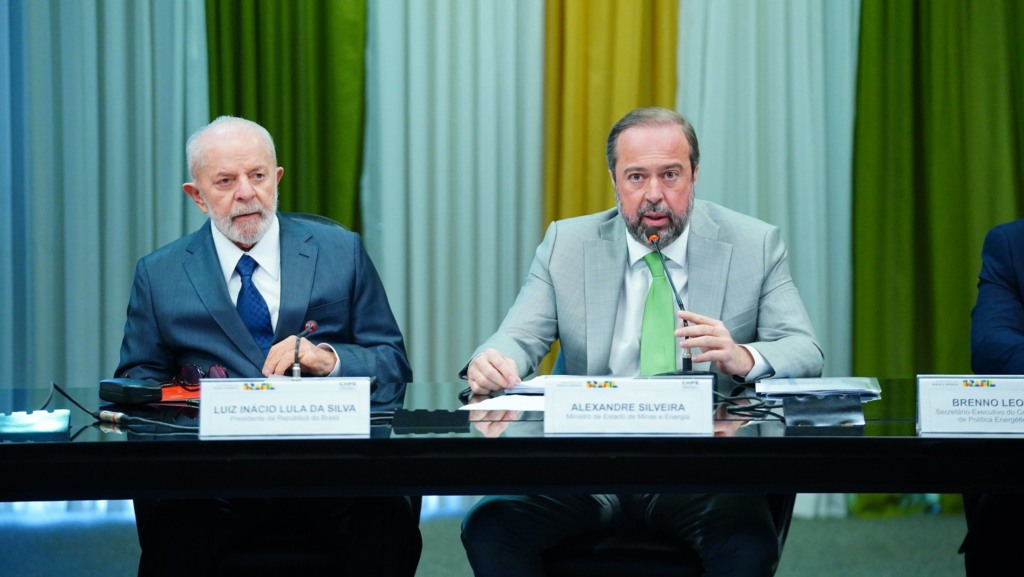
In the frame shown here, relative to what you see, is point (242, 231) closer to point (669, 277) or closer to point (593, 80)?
point (669, 277)

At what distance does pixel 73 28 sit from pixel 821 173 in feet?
9.46

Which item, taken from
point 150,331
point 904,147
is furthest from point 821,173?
point 150,331

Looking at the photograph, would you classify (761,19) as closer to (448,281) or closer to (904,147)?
(904,147)

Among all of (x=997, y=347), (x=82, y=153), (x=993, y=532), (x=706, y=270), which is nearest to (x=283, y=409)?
(x=706, y=270)

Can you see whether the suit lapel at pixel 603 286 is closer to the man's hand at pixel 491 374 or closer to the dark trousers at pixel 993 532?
the man's hand at pixel 491 374

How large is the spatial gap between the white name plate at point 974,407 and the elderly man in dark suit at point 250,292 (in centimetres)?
123

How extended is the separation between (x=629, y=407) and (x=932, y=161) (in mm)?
2946

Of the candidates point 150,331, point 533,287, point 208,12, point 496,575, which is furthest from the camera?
point 208,12

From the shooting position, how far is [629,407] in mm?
1665

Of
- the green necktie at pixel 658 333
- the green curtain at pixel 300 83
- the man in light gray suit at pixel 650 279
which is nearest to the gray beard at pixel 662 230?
the man in light gray suit at pixel 650 279

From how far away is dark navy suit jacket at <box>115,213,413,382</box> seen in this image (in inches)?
97.9

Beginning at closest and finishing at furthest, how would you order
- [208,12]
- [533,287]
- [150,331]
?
[150,331] < [533,287] < [208,12]

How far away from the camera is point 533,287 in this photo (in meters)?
2.71

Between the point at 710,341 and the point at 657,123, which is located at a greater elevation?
the point at 657,123
